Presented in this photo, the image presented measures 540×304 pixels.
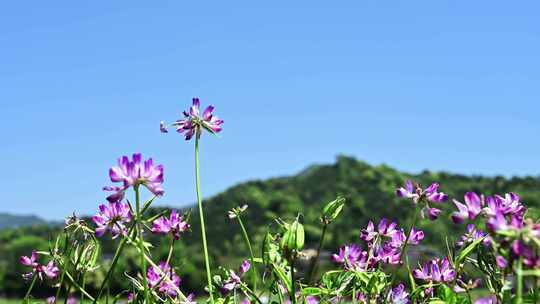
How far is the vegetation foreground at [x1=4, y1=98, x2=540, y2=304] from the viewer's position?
1094 millimetres

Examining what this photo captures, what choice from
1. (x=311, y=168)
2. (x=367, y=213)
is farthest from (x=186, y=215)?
(x=311, y=168)

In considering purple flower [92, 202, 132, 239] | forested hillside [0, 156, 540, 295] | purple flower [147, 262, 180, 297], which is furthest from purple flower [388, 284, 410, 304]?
forested hillside [0, 156, 540, 295]

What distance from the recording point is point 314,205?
167 ft

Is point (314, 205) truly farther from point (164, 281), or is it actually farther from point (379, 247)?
point (164, 281)

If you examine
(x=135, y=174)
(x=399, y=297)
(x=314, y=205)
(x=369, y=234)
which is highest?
(x=135, y=174)

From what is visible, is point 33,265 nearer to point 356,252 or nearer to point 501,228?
point 356,252

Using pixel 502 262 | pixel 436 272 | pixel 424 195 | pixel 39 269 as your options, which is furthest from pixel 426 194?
pixel 39 269

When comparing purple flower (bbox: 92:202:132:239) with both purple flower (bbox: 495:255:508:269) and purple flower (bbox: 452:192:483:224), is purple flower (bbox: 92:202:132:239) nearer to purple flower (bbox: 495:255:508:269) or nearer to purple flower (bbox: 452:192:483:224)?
purple flower (bbox: 452:192:483:224)

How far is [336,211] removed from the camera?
1315 mm

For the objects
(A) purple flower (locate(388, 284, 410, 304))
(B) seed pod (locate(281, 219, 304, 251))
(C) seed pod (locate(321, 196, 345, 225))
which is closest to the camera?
(B) seed pod (locate(281, 219, 304, 251))

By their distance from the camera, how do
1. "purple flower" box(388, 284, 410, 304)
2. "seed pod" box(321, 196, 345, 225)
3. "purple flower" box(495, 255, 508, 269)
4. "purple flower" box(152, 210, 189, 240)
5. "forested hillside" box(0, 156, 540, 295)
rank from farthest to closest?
1. "forested hillside" box(0, 156, 540, 295)
2. "purple flower" box(152, 210, 189, 240)
3. "purple flower" box(388, 284, 410, 304)
4. "seed pod" box(321, 196, 345, 225)
5. "purple flower" box(495, 255, 508, 269)

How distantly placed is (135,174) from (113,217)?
0.77 feet

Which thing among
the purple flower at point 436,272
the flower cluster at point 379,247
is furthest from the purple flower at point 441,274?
the flower cluster at point 379,247

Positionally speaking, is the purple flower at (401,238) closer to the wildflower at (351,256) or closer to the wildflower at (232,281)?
the wildflower at (351,256)
